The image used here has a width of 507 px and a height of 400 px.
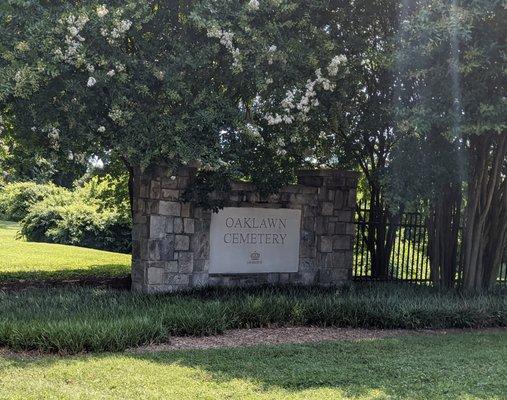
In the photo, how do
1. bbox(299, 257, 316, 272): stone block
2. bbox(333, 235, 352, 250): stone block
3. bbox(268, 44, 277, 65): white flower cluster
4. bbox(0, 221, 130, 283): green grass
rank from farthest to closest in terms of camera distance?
bbox(0, 221, 130, 283): green grass < bbox(333, 235, 352, 250): stone block < bbox(299, 257, 316, 272): stone block < bbox(268, 44, 277, 65): white flower cluster

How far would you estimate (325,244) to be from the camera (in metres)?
10.2

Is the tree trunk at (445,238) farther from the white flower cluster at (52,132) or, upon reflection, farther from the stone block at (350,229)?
the white flower cluster at (52,132)

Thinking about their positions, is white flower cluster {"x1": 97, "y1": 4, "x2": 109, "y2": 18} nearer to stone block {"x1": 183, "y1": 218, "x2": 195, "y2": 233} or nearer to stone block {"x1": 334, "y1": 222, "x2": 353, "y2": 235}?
stone block {"x1": 183, "y1": 218, "x2": 195, "y2": 233}

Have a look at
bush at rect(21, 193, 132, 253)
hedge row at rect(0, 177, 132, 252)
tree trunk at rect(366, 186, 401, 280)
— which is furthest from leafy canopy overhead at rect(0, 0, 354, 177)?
bush at rect(21, 193, 132, 253)

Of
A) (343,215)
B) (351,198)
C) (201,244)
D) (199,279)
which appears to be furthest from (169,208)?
(351,198)

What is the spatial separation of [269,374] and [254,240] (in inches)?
183

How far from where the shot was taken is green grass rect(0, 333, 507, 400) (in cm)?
453

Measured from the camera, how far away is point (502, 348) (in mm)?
6613

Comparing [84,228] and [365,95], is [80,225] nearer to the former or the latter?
[84,228]

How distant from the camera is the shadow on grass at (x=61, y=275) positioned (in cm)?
1050

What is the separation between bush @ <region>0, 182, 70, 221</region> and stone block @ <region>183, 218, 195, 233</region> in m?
16.0

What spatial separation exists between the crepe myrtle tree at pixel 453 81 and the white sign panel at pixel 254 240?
2.40 metres

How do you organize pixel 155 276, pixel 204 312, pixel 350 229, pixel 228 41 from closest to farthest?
pixel 204 312 < pixel 228 41 < pixel 155 276 < pixel 350 229

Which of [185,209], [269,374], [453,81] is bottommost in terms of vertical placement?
[269,374]
